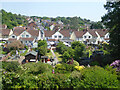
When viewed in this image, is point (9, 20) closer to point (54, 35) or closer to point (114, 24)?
point (54, 35)

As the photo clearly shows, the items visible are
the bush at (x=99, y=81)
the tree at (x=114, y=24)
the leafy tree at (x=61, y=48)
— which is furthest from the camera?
the leafy tree at (x=61, y=48)

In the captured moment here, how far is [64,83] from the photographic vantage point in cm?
977

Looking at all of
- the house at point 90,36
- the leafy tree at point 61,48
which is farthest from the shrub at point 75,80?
the house at point 90,36

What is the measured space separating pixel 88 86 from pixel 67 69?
681 centimetres

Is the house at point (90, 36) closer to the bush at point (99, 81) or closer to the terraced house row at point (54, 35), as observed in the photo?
the terraced house row at point (54, 35)

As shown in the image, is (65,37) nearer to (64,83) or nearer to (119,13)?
(119,13)

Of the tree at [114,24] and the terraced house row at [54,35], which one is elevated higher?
the terraced house row at [54,35]

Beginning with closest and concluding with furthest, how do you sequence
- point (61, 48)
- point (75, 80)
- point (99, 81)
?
1. point (99, 81)
2. point (75, 80)
3. point (61, 48)

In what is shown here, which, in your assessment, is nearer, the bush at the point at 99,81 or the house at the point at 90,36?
the bush at the point at 99,81

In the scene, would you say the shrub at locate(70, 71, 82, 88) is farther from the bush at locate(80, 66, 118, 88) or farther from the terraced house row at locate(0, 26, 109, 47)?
the terraced house row at locate(0, 26, 109, 47)

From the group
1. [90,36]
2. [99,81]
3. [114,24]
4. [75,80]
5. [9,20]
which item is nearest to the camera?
[99,81]

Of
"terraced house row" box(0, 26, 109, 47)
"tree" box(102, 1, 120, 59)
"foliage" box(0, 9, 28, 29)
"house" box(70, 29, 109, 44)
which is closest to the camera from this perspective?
"tree" box(102, 1, 120, 59)

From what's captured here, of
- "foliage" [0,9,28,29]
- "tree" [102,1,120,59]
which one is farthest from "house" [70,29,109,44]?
"foliage" [0,9,28,29]

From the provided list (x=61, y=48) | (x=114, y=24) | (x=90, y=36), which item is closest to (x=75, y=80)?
(x=114, y=24)
